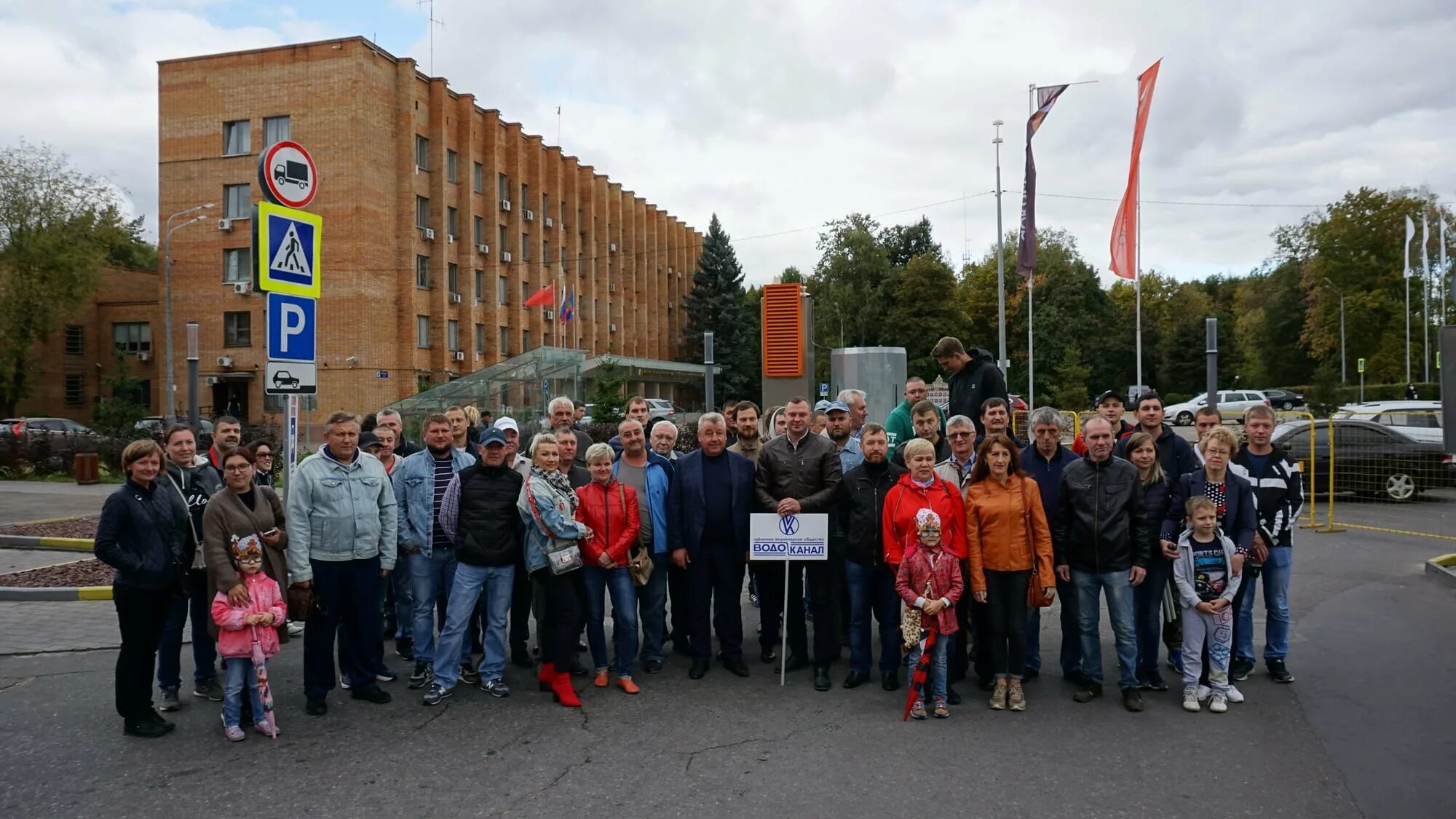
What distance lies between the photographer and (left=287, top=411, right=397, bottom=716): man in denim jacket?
5.99m

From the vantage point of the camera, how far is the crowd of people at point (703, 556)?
19.0 feet

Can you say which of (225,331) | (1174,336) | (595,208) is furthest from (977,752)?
(1174,336)

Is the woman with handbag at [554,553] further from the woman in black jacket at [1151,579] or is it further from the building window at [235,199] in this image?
the building window at [235,199]

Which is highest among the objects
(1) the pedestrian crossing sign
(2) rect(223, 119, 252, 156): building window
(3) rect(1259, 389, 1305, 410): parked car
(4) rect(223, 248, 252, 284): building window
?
(2) rect(223, 119, 252, 156): building window

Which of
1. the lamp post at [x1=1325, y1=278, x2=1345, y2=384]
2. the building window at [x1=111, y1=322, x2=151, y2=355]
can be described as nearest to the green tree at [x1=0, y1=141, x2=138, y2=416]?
the building window at [x1=111, y1=322, x2=151, y2=355]

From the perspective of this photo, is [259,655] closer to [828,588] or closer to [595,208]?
[828,588]

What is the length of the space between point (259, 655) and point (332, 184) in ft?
127

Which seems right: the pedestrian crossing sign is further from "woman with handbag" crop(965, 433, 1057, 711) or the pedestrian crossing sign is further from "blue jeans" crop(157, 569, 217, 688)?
"woman with handbag" crop(965, 433, 1057, 711)

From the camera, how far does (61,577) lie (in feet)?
34.1

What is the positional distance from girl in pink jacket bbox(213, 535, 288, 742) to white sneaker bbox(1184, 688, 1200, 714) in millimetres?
5680

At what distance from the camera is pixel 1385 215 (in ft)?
180

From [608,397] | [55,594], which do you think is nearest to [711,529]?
[55,594]

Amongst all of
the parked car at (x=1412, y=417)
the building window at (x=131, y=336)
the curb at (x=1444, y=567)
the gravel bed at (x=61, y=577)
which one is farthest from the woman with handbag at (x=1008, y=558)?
the building window at (x=131, y=336)

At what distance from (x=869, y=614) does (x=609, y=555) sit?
1882 millimetres
